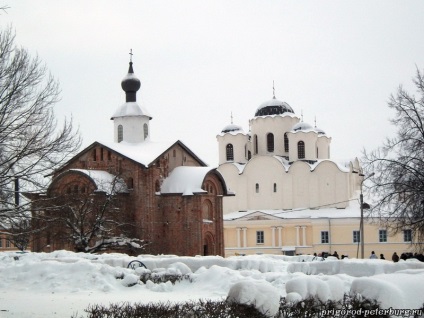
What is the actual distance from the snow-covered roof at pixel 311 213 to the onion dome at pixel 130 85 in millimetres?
12676

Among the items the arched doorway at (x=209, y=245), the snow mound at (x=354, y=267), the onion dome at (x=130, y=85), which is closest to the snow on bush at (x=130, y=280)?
the snow mound at (x=354, y=267)

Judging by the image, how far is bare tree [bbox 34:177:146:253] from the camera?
35.8m

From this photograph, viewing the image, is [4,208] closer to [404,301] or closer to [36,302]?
[36,302]

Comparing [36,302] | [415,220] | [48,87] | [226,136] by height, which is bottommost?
[36,302]

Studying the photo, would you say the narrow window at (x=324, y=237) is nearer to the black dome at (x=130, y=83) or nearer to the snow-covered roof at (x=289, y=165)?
the snow-covered roof at (x=289, y=165)

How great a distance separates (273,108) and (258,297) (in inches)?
1983

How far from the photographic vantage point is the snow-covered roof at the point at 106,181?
39.7 metres

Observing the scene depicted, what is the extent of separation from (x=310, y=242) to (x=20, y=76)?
38.3m

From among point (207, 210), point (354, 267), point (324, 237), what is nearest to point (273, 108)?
point (324, 237)

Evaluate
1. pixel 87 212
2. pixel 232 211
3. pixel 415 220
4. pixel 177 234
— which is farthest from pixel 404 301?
pixel 232 211

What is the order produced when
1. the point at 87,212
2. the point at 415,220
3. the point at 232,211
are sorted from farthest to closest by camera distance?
1. the point at 232,211
2. the point at 87,212
3. the point at 415,220

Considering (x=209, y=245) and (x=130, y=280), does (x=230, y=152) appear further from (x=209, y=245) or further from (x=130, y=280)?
(x=130, y=280)

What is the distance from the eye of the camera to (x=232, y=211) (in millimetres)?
58000

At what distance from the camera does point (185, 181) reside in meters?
41.9
